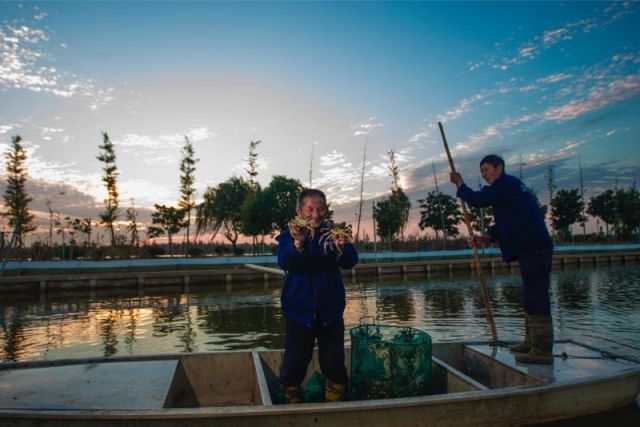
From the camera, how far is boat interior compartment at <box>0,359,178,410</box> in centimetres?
411

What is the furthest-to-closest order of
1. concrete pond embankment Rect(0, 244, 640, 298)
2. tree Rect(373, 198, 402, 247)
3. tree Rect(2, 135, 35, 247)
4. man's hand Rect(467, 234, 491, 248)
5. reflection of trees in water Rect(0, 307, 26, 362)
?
tree Rect(373, 198, 402, 247), tree Rect(2, 135, 35, 247), concrete pond embankment Rect(0, 244, 640, 298), reflection of trees in water Rect(0, 307, 26, 362), man's hand Rect(467, 234, 491, 248)

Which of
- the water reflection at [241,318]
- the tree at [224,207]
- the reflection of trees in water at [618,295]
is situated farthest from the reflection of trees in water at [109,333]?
the tree at [224,207]

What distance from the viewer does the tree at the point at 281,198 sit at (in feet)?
181

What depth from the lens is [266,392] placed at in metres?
4.18

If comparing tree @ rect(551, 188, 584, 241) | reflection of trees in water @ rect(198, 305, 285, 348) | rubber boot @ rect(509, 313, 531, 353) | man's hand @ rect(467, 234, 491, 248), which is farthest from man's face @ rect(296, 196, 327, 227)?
tree @ rect(551, 188, 584, 241)

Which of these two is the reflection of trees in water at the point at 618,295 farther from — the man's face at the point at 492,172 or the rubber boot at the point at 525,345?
the man's face at the point at 492,172

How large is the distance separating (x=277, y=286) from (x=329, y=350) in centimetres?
2496

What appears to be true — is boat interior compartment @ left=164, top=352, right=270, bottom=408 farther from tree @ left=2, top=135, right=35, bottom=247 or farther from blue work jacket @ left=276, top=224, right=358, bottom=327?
tree @ left=2, top=135, right=35, bottom=247

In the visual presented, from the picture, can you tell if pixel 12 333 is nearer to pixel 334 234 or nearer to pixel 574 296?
pixel 334 234

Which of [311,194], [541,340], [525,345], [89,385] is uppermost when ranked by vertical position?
[311,194]

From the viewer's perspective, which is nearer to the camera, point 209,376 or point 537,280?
point 537,280

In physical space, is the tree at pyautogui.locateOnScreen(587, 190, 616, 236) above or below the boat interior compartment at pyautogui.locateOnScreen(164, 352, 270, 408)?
above

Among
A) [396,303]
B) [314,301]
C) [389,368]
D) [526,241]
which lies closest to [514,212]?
[526,241]

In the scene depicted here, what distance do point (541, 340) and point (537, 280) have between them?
0.74m
